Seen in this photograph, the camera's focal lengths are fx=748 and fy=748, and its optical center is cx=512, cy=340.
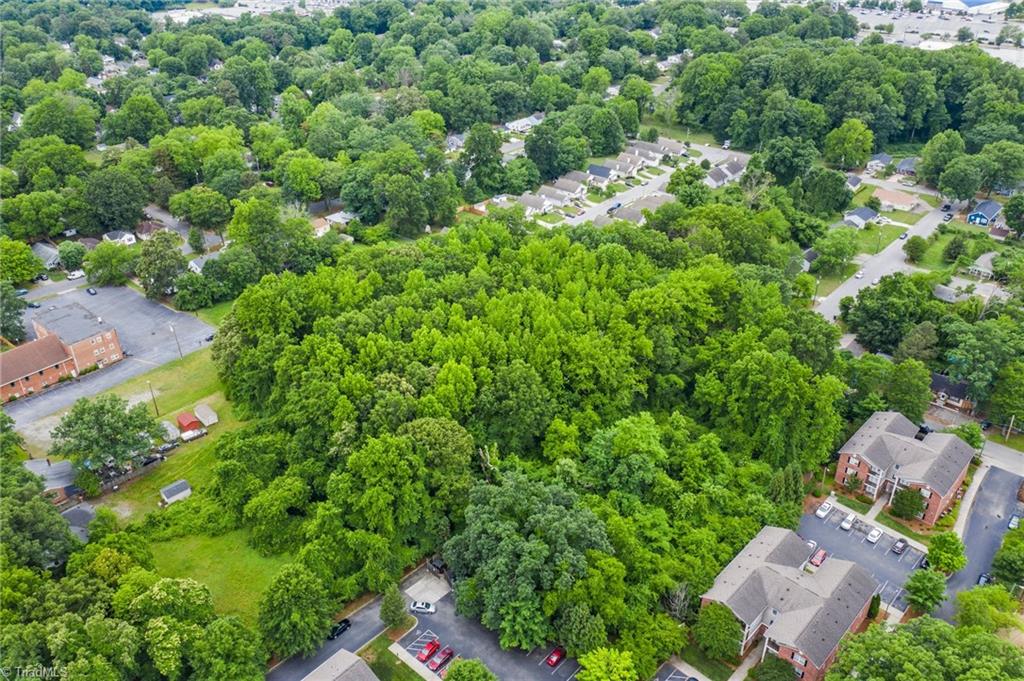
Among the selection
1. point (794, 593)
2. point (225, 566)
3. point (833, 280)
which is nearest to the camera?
point (794, 593)

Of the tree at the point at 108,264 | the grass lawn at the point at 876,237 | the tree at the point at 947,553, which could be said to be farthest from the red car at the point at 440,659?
the grass lawn at the point at 876,237

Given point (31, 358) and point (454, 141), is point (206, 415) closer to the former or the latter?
point (31, 358)

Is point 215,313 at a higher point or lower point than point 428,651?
higher

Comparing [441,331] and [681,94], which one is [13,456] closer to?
[441,331]

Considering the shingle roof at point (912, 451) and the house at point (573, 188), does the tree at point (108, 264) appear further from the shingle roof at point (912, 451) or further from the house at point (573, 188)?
the shingle roof at point (912, 451)

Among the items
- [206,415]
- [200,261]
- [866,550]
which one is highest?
[200,261]

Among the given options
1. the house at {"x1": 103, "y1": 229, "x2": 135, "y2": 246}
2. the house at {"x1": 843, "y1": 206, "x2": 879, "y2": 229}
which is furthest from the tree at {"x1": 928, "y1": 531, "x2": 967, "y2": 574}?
the house at {"x1": 103, "y1": 229, "x2": 135, "y2": 246}

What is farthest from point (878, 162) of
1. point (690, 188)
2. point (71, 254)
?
point (71, 254)
